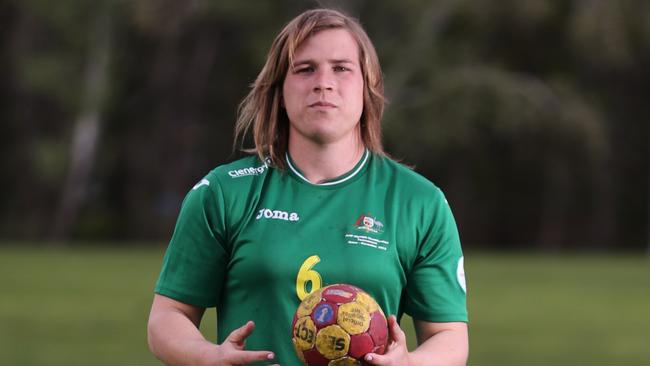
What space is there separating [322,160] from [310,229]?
0.92 feet

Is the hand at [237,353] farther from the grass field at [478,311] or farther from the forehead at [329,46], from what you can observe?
the grass field at [478,311]

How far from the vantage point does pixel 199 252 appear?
4.33m

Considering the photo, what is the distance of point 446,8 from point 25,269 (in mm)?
19651

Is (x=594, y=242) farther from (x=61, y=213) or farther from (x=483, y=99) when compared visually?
(x=61, y=213)

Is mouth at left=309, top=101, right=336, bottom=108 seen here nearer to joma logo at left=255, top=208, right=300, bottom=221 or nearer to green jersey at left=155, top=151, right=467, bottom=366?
green jersey at left=155, top=151, right=467, bottom=366

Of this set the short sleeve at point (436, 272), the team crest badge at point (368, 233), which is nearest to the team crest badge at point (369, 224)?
the team crest badge at point (368, 233)

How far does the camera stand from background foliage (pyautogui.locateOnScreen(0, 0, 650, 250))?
41719mm

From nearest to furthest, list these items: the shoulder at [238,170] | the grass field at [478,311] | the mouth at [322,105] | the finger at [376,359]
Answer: the finger at [376,359]
the mouth at [322,105]
the shoulder at [238,170]
the grass field at [478,311]

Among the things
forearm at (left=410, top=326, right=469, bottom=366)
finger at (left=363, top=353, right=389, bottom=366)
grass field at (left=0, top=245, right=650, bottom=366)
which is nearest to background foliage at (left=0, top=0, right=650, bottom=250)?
grass field at (left=0, top=245, right=650, bottom=366)

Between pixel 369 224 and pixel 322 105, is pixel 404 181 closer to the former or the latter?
pixel 369 224

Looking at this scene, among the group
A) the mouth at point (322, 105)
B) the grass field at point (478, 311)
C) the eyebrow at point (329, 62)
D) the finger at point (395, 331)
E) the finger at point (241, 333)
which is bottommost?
the grass field at point (478, 311)

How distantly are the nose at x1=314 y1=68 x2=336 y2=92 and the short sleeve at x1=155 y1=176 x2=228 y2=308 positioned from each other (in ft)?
1.60

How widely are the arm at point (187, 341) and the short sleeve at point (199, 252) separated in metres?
0.05

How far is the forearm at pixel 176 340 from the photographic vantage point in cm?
416
